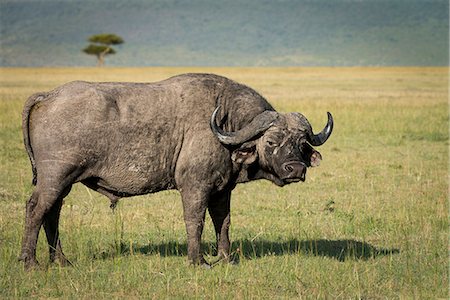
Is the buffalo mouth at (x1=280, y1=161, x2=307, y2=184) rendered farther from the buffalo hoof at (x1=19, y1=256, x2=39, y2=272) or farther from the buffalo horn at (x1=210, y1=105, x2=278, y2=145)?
the buffalo hoof at (x1=19, y1=256, x2=39, y2=272)

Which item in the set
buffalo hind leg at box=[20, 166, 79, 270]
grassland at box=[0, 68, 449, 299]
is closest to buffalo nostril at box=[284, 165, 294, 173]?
grassland at box=[0, 68, 449, 299]

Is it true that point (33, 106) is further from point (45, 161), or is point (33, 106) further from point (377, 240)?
point (377, 240)

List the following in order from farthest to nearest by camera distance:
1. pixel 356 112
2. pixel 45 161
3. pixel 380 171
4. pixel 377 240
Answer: pixel 356 112 < pixel 380 171 < pixel 377 240 < pixel 45 161

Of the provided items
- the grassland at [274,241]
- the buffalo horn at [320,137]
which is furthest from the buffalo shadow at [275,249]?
the buffalo horn at [320,137]

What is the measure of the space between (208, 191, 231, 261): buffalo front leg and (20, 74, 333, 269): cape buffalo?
0.29 m

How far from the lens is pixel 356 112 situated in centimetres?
2961

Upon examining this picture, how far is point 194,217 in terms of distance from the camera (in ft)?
29.3

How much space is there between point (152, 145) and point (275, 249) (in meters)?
2.18

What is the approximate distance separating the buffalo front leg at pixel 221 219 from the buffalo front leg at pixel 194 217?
0.54m

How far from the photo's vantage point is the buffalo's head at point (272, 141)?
8688mm

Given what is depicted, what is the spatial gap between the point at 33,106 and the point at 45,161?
66 centimetres

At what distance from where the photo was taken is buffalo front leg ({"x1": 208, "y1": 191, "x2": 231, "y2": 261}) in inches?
374

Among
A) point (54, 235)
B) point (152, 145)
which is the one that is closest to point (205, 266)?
point (152, 145)

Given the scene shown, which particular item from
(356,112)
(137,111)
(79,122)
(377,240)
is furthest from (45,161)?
(356,112)
